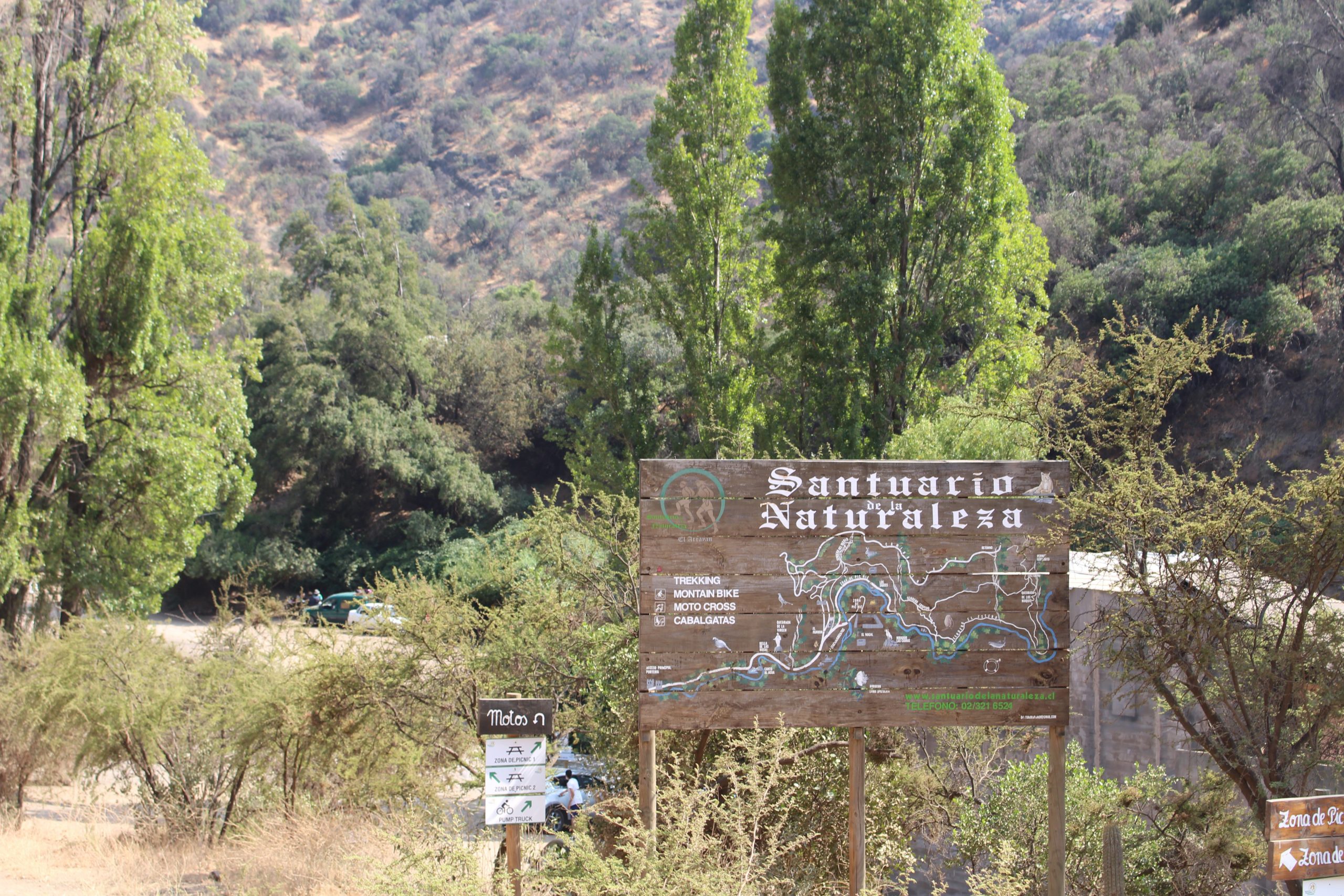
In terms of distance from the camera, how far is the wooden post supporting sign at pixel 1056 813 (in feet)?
21.8

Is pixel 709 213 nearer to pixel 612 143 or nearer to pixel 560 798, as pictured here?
pixel 560 798

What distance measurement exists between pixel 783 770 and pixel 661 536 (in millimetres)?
2557

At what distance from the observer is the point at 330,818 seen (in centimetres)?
984

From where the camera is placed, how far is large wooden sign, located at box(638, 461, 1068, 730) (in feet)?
22.0

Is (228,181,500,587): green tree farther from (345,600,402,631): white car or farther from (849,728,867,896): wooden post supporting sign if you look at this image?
(849,728,867,896): wooden post supporting sign

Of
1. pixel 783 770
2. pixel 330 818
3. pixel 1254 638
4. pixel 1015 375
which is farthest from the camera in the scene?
pixel 1015 375

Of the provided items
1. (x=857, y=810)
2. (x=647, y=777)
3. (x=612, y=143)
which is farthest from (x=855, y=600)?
(x=612, y=143)

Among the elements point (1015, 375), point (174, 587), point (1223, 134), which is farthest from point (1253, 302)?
point (174, 587)

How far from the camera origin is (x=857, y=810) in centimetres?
668

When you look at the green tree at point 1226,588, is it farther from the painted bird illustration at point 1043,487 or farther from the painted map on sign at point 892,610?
the painted map on sign at point 892,610

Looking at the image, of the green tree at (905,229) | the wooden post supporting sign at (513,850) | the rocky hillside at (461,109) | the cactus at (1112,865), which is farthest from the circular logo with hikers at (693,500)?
the rocky hillside at (461,109)

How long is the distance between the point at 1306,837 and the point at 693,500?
12.2ft

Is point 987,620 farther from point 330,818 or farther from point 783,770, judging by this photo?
point 330,818

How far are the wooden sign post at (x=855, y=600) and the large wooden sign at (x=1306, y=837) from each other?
2049mm
